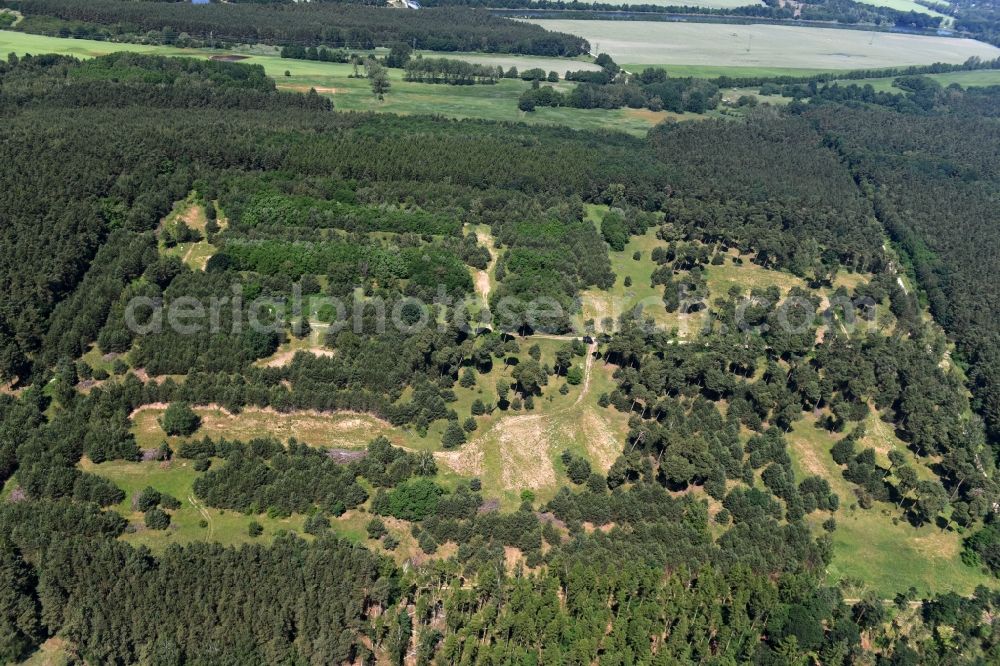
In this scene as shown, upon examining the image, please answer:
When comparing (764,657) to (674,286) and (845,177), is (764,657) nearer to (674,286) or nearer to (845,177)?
(674,286)

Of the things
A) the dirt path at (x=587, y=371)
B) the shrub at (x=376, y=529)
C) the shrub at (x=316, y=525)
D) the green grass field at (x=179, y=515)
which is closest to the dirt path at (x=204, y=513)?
the green grass field at (x=179, y=515)

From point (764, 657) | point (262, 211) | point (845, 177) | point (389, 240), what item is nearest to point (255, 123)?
point (262, 211)

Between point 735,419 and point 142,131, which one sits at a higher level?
point 142,131

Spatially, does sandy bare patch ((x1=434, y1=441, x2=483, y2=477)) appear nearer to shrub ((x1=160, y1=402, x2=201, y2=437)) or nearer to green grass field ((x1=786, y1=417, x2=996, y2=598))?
shrub ((x1=160, y1=402, x2=201, y2=437))

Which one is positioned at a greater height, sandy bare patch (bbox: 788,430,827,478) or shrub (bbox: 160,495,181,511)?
shrub (bbox: 160,495,181,511)

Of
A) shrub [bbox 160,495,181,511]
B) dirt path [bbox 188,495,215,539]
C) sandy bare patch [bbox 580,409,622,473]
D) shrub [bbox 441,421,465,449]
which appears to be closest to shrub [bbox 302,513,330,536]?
dirt path [bbox 188,495,215,539]
